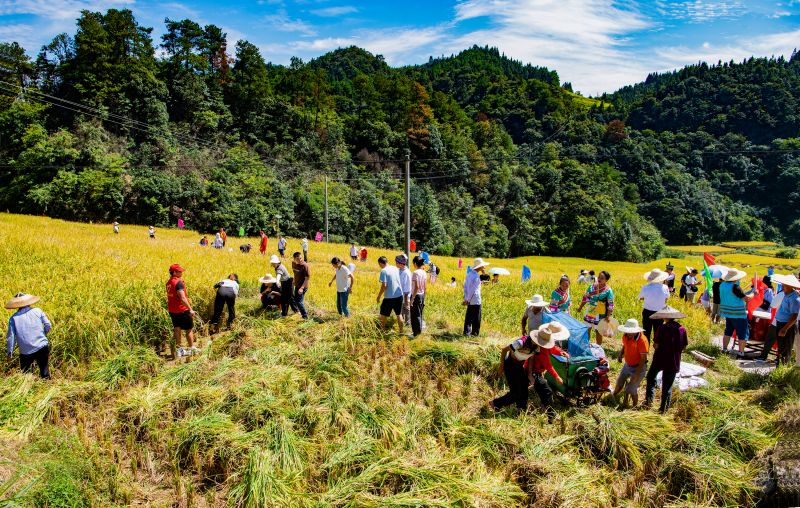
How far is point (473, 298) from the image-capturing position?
939 centimetres

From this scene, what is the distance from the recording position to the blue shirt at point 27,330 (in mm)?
6793

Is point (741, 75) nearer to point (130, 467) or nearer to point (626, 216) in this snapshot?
point (626, 216)

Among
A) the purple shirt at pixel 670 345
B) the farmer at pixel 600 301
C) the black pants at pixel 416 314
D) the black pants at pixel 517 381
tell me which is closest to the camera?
the purple shirt at pixel 670 345

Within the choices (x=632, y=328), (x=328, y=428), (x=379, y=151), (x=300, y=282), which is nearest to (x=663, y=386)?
(x=632, y=328)

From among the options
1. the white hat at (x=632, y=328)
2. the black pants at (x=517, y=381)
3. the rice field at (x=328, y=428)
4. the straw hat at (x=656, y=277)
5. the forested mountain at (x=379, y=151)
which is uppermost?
the forested mountain at (x=379, y=151)

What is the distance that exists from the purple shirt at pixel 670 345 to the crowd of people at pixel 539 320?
0.01 metres

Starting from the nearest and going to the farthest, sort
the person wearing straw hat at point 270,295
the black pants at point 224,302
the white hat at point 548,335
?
1. the white hat at point 548,335
2. the black pants at point 224,302
3. the person wearing straw hat at point 270,295

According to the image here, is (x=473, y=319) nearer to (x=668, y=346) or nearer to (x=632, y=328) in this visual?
(x=632, y=328)

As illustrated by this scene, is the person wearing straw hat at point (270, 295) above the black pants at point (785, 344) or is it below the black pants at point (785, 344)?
above

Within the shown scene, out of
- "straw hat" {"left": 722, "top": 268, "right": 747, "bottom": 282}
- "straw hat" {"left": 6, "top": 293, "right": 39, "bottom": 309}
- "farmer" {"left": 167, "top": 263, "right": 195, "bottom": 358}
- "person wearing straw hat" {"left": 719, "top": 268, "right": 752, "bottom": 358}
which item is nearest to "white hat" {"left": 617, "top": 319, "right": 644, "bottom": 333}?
"person wearing straw hat" {"left": 719, "top": 268, "right": 752, "bottom": 358}

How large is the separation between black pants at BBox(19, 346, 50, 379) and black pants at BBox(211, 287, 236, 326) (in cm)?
306

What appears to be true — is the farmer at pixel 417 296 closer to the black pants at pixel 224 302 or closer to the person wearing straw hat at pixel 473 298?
the person wearing straw hat at pixel 473 298

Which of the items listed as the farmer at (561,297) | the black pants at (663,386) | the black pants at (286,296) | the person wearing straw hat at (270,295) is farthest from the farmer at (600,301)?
the person wearing straw hat at (270,295)

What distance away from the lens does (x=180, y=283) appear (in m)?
8.15
